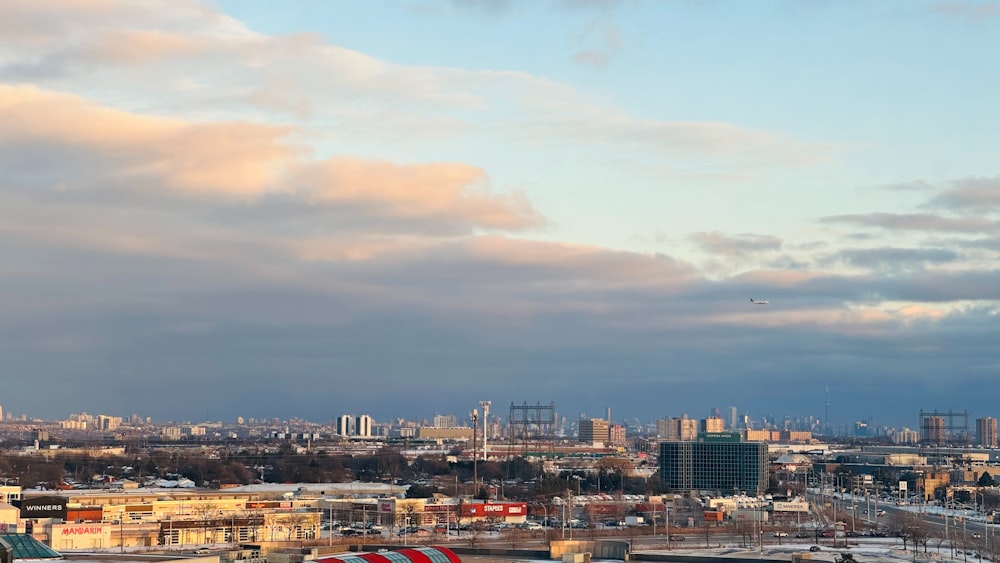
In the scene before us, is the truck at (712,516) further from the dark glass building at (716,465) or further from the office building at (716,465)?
the dark glass building at (716,465)

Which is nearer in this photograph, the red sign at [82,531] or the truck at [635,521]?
the red sign at [82,531]

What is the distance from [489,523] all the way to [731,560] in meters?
32.6

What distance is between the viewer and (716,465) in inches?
5128

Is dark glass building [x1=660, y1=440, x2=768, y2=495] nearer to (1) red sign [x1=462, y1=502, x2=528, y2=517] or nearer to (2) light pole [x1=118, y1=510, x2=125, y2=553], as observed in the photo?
(1) red sign [x1=462, y1=502, x2=528, y2=517]

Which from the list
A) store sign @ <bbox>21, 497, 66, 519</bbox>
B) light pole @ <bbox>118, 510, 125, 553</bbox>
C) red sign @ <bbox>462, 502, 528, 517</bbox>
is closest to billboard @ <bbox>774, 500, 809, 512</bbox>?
red sign @ <bbox>462, 502, 528, 517</bbox>

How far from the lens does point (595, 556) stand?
5228cm

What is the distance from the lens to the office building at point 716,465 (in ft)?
423

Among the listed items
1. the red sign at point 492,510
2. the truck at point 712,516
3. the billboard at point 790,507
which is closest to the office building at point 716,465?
the billboard at point 790,507

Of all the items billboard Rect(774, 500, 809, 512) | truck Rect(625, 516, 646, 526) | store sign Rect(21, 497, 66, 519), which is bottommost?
truck Rect(625, 516, 646, 526)

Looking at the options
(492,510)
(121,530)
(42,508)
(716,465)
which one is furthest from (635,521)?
(716,465)

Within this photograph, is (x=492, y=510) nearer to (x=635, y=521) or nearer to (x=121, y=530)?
(x=635, y=521)

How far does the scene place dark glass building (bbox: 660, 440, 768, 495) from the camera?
129000 millimetres

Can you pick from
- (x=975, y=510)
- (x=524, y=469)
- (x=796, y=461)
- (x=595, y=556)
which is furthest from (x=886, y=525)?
(x=796, y=461)

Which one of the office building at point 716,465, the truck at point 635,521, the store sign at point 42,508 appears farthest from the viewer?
the office building at point 716,465
